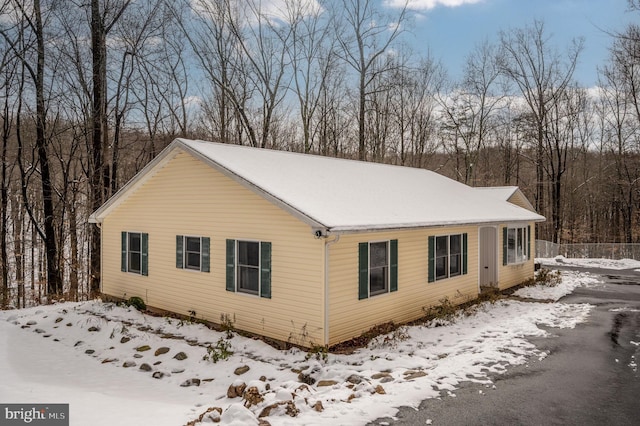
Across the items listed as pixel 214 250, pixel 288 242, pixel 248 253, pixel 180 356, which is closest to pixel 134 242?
pixel 214 250

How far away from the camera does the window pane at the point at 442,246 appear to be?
1198 centimetres

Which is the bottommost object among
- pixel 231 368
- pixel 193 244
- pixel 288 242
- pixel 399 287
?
pixel 231 368

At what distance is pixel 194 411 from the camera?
20.5 feet

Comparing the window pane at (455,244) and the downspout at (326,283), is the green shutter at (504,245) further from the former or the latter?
the downspout at (326,283)

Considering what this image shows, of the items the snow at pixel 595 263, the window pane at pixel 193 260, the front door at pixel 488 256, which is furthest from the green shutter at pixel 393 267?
the snow at pixel 595 263

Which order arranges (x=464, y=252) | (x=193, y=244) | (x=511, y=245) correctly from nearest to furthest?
(x=193, y=244) → (x=464, y=252) → (x=511, y=245)

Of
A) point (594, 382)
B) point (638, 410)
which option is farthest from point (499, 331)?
point (638, 410)

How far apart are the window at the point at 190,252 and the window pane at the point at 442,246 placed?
6610mm

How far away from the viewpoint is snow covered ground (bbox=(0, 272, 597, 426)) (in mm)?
6113

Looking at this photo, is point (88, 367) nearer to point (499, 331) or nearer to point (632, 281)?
point (499, 331)

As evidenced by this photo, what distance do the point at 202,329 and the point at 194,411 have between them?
4.24 meters

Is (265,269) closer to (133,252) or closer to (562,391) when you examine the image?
(562,391)

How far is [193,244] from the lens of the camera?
11.4m

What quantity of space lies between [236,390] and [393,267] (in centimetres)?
487
